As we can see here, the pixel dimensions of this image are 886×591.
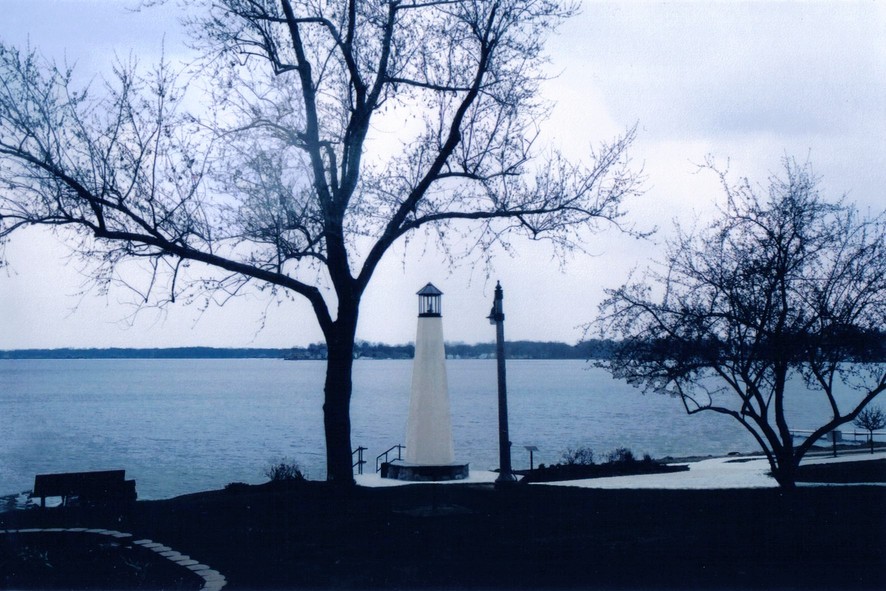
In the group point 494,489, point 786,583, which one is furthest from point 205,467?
point 786,583

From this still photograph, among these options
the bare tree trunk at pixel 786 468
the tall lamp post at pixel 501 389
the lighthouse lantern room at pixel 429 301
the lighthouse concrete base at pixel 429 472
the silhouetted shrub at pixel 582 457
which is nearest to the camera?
the bare tree trunk at pixel 786 468

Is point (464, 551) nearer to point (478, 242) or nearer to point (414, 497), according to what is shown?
point (414, 497)

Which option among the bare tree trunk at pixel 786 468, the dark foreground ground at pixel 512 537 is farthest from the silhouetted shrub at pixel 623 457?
the dark foreground ground at pixel 512 537

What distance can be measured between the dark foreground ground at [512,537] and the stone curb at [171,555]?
14 cm

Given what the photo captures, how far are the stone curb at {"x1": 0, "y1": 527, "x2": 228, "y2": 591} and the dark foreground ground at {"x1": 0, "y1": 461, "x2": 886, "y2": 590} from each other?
143mm

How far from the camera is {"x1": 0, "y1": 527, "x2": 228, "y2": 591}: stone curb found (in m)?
7.94

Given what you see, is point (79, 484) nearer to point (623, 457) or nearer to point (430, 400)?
point (430, 400)

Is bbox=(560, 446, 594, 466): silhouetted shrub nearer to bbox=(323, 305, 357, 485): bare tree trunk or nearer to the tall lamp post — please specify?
the tall lamp post

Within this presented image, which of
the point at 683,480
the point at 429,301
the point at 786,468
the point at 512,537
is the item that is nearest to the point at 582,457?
the point at 683,480

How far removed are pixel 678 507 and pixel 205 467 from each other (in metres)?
39.1

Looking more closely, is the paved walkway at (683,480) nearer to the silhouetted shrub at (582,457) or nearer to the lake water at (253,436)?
the silhouetted shrub at (582,457)

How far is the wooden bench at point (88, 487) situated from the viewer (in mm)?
13570

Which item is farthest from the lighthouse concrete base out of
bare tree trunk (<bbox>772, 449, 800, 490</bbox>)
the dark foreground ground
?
bare tree trunk (<bbox>772, 449, 800, 490</bbox>)

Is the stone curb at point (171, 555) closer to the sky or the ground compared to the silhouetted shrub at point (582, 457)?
closer to the sky
